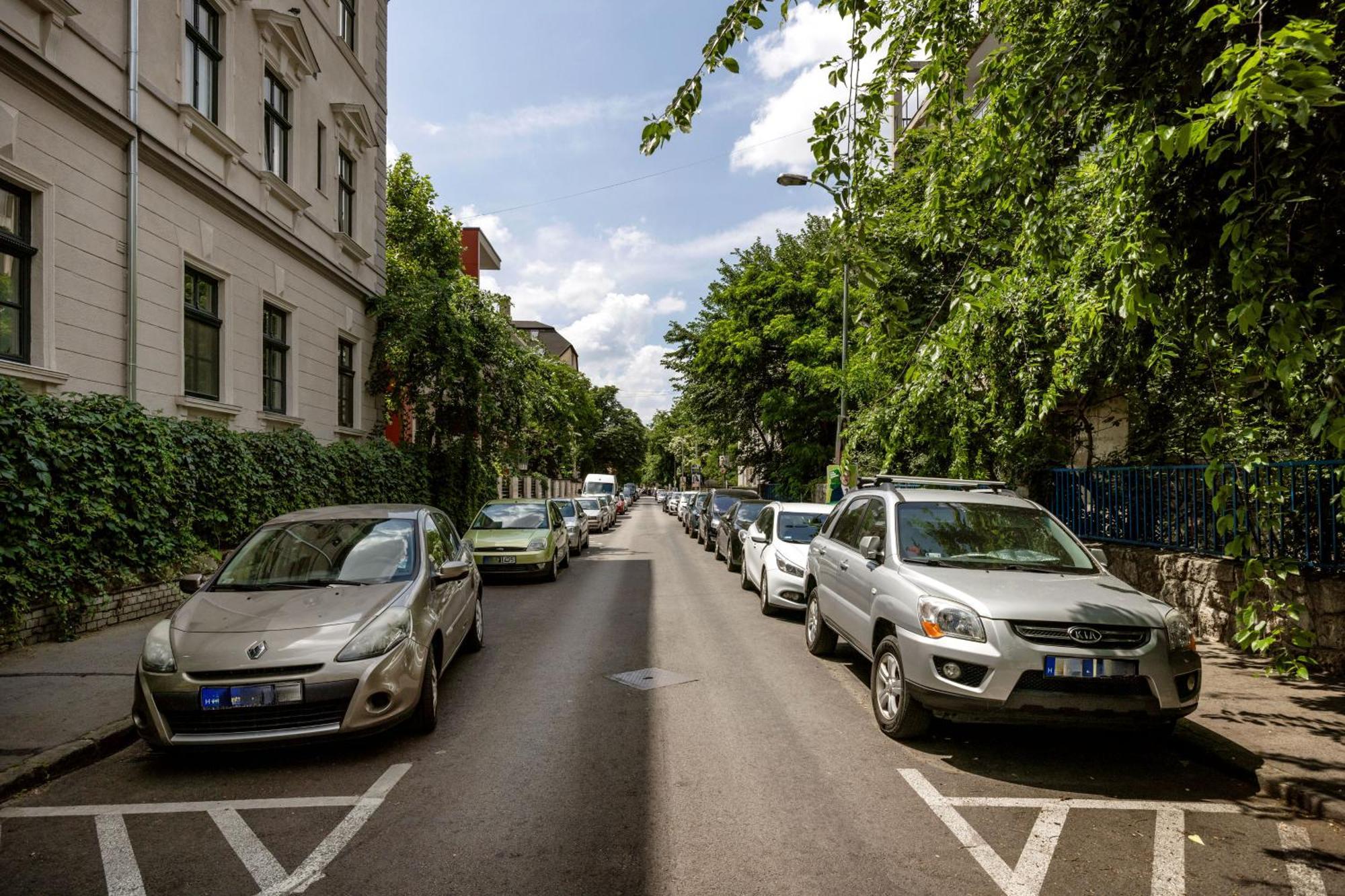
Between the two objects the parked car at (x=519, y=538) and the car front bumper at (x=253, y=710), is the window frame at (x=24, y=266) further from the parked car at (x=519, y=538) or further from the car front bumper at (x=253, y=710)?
the parked car at (x=519, y=538)

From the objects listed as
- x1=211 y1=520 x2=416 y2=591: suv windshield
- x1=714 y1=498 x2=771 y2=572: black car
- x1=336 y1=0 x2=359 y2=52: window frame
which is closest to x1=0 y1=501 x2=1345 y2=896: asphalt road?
x1=211 y1=520 x2=416 y2=591: suv windshield

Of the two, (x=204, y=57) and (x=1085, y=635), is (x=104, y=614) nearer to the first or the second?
(x=204, y=57)

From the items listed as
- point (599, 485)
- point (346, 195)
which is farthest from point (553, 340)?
point (346, 195)

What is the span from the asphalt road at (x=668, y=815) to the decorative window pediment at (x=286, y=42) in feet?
42.6

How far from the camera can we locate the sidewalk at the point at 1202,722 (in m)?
4.52

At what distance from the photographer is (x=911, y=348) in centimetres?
943

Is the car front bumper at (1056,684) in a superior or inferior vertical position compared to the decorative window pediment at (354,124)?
inferior

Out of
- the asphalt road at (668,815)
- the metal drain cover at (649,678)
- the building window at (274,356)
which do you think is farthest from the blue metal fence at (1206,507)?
the building window at (274,356)

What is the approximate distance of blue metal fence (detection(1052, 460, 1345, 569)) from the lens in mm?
6812

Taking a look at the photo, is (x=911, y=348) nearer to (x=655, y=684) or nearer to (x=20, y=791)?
(x=655, y=684)

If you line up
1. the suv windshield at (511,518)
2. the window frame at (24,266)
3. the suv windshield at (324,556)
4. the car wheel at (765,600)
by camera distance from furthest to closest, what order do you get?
1. the suv windshield at (511,518)
2. the car wheel at (765,600)
3. the window frame at (24,266)
4. the suv windshield at (324,556)

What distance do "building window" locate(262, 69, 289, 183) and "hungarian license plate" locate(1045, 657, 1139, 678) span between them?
571 inches

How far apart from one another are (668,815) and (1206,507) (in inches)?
288

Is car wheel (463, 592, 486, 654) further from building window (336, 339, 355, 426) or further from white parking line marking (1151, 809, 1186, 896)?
building window (336, 339, 355, 426)
